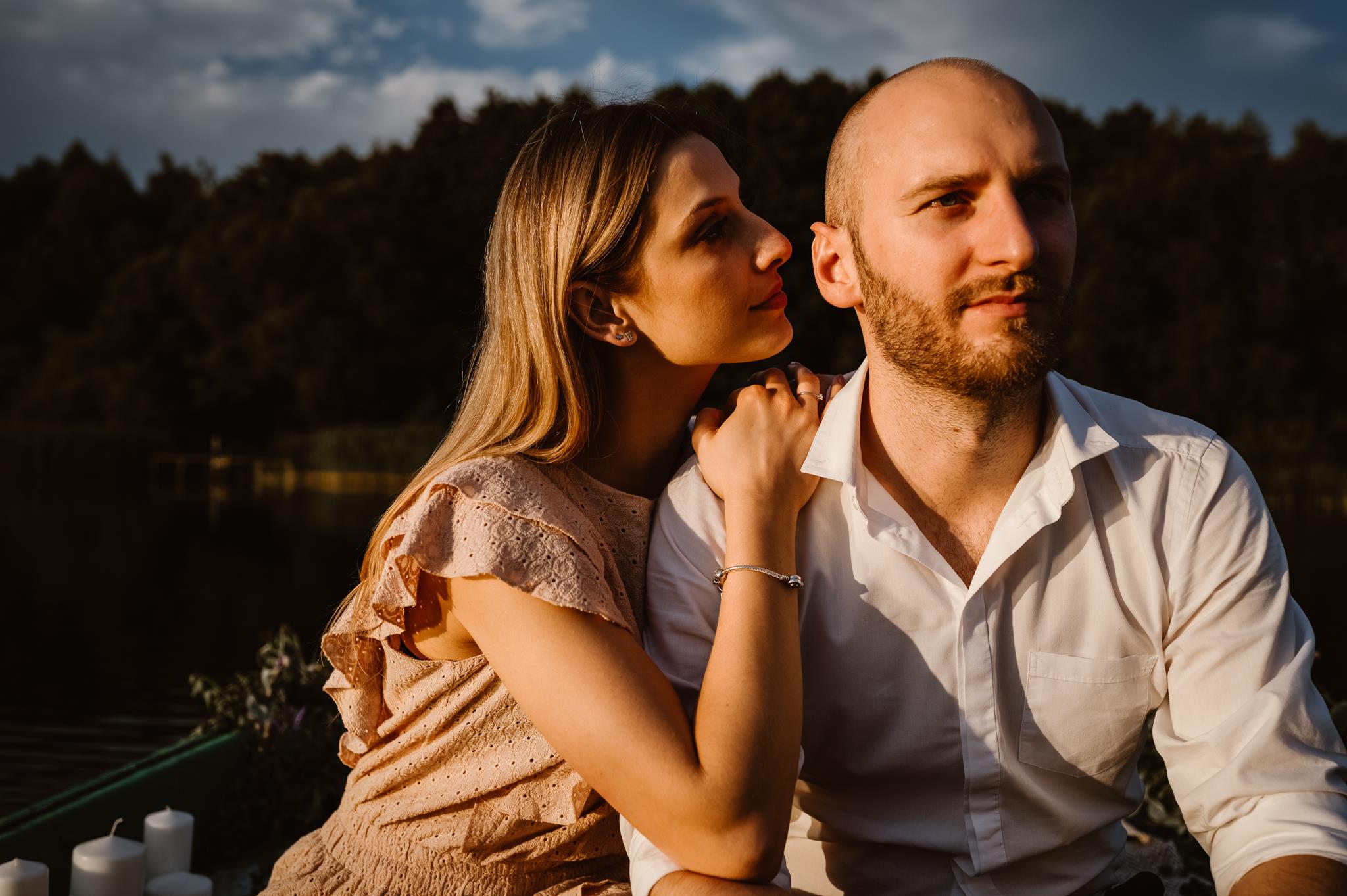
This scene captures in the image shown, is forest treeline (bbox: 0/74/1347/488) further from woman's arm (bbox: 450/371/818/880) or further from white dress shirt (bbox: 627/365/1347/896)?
woman's arm (bbox: 450/371/818/880)

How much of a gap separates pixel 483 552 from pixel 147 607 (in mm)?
11101

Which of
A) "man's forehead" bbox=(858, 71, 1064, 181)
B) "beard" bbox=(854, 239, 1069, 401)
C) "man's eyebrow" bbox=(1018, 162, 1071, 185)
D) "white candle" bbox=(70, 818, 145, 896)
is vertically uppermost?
"man's forehead" bbox=(858, 71, 1064, 181)

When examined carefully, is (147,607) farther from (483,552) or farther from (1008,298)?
(1008,298)

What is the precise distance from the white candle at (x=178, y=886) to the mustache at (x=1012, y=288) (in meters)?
2.20

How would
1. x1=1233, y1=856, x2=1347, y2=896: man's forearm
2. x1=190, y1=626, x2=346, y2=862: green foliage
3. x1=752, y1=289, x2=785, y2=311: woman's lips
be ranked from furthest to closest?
x1=190, y1=626, x2=346, y2=862: green foliage → x1=752, y1=289, x2=785, y2=311: woman's lips → x1=1233, y1=856, x2=1347, y2=896: man's forearm

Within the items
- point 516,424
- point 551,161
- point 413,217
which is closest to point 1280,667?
point 516,424

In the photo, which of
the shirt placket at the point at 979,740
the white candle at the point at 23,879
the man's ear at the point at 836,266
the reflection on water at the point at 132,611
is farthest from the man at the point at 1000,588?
the reflection on water at the point at 132,611

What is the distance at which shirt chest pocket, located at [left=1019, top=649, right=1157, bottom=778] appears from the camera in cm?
187

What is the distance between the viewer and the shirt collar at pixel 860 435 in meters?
1.92

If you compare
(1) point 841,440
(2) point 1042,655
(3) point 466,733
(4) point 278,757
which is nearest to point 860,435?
(1) point 841,440

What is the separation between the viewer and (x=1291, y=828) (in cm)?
168

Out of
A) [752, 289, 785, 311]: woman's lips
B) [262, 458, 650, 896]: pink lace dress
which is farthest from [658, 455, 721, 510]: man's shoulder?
[752, 289, 785, 311]: woman's lips

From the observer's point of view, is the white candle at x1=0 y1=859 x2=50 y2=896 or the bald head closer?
the bald head

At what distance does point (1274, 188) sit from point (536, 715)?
87.3 ft
